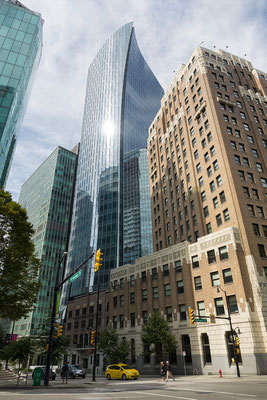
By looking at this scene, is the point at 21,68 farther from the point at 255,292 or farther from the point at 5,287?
the point at 255,292

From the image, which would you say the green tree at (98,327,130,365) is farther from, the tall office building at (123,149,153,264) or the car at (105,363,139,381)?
the tall office building at (123,149,153,264)

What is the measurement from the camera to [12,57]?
1690 inches

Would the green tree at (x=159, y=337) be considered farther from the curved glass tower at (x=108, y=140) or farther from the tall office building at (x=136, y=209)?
the tall office building at (x=136, y=209)

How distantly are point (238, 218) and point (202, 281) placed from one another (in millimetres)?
10386

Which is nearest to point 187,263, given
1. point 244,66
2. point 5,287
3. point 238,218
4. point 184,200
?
point 238,218

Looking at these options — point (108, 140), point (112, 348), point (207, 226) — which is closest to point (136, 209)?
point (108, 140)

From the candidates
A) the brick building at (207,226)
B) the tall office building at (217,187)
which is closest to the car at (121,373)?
the brick building at (207,226)

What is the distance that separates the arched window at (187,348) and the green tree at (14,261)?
24002 mm

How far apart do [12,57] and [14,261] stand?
34.8 m

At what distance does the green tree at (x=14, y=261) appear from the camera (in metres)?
24.0

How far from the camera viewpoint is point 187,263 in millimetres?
42312

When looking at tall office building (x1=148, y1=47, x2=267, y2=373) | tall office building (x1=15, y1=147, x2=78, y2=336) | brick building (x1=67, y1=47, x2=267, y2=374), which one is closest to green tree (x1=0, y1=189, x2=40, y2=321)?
brick building (x1=67, y1=47, x2=267, y2=374)

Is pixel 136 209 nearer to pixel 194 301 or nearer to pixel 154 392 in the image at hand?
pixel 194 301

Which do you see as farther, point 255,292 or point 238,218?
point 238,218
